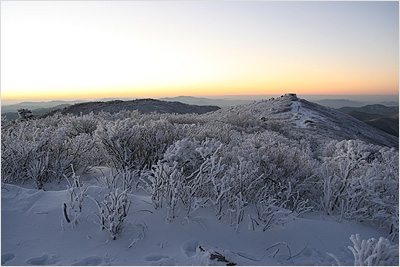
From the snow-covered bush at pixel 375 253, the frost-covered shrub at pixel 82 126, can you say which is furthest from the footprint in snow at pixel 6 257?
the frost-covered shrub at pixel 82 126

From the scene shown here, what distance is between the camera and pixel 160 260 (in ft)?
7.10

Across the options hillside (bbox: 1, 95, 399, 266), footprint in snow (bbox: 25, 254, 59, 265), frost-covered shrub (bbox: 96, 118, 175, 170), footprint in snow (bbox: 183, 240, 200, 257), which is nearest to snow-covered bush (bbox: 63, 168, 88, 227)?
hillside (bbox: 1, 95, 399, 266)

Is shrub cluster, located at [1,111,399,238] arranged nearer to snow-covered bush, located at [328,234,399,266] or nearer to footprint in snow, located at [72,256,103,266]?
footprint in snow, located at [72,256,103,266]

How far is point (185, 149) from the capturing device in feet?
12.1

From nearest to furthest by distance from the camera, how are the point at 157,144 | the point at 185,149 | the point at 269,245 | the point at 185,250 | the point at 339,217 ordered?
the point at 185,250 → the point at 269,245 → the point at 339,217 → the point at 185,149 → the point at 157,144

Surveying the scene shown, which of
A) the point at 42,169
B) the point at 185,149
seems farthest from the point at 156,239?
the point at 42,169

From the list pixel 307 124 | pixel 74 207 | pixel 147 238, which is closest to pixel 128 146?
pixel 74 207

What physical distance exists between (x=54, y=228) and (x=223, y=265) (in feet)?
5.62

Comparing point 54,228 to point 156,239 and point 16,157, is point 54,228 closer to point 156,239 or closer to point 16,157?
point 156,239

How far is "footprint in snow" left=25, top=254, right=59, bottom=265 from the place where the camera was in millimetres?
2049

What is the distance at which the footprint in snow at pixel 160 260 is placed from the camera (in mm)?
2128

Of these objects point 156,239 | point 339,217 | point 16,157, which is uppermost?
point 16,157

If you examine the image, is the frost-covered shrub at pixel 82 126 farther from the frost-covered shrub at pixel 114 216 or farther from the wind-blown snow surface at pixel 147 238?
the frost-covered shrub at pixel 114 216

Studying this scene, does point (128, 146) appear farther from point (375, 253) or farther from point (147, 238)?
point (375, 253)
